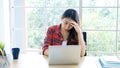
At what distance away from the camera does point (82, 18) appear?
141 inches

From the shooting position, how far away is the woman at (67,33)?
2.71 meters

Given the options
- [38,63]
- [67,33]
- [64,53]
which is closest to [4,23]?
[67,33]

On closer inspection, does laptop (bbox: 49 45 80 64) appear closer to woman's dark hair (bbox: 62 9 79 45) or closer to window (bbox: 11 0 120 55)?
woman's dark hair (bbox: 62 9 79 45)

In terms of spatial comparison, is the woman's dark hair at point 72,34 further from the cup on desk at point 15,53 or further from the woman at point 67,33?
the cup on desk at point 15,53

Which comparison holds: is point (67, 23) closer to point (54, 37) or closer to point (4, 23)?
point (54, 37)

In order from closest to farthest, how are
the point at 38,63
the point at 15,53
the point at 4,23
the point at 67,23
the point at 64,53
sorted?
1. the point at 64,53
2. the point at 38,63
3. the point at 15,53
4. the point at 67,23
5. the point at 4,23

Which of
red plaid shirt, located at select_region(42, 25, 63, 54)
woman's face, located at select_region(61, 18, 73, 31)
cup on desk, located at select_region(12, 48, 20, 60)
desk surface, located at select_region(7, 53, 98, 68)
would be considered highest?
woman's face, located at select_region(61, 18, 73, 31)

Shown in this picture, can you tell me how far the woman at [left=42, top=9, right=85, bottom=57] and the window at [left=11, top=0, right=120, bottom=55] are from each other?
82cm

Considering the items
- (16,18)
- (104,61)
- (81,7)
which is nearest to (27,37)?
(16,18)

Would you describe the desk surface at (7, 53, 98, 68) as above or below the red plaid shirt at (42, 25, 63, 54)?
below

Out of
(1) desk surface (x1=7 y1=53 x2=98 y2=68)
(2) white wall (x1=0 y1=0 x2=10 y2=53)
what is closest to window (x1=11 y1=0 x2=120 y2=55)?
(2) white wall (x1=0 y1=0 x2=10 y2=53)

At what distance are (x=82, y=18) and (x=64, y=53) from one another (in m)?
1.63

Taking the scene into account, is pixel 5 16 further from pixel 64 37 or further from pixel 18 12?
pixel 64 37

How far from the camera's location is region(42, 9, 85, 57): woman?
271 centimetres
